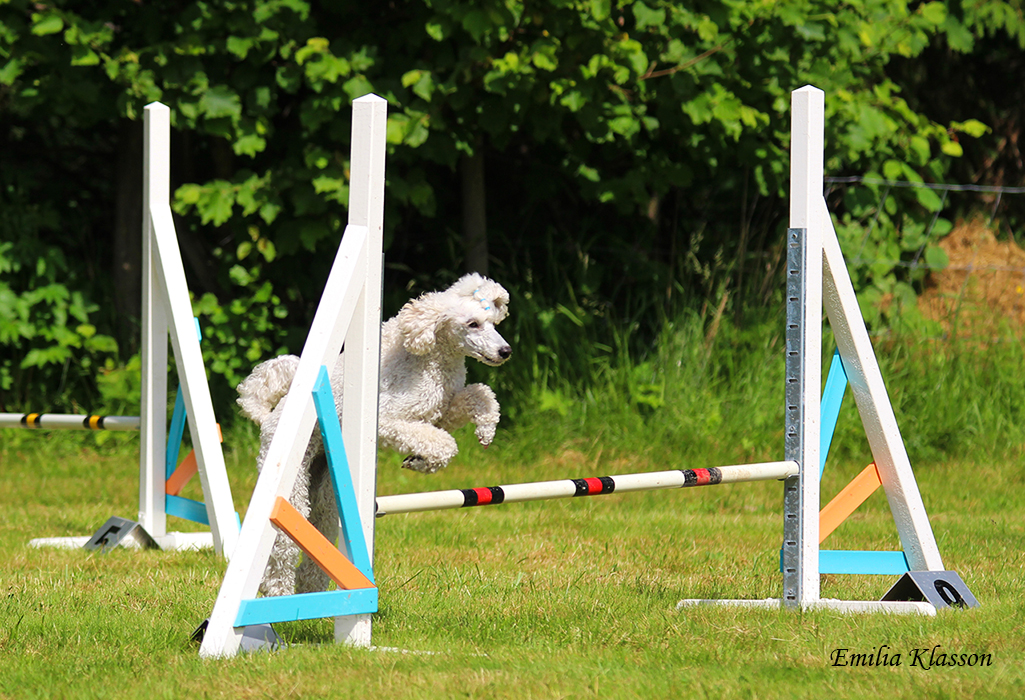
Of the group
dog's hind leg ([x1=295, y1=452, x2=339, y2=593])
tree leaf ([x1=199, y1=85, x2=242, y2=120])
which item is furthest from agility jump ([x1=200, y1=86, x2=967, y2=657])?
tree leaf ([x1=199, y1=85, x2=242, y2=120])

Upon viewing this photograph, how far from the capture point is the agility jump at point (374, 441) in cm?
281

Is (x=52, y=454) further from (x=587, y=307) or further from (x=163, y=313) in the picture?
(x=587, y=307)

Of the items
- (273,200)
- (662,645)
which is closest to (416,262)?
(273,200)

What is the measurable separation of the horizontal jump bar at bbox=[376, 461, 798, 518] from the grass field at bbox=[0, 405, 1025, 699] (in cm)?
38

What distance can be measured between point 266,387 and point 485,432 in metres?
0.73

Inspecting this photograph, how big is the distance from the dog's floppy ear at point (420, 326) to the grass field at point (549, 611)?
797 millimetres

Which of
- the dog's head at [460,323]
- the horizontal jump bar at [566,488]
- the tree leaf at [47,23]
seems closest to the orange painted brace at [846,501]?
the horizontal jump bar at [566,488]

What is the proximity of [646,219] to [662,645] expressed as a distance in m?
5.10

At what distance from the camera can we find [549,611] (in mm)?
3424

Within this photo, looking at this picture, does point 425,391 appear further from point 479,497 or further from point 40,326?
point 40,326

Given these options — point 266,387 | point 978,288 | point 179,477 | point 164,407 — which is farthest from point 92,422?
point 978,288

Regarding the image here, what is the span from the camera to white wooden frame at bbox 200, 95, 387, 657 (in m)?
2.78

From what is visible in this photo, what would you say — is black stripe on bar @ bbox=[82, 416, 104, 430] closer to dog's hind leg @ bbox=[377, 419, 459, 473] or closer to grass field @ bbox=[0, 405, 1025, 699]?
grass field @ bbox=[0, 405, 1025, 699]

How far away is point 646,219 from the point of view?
7828 mm
